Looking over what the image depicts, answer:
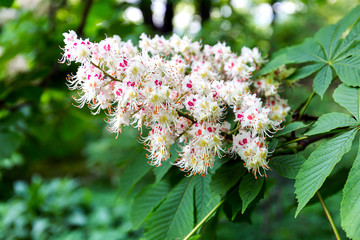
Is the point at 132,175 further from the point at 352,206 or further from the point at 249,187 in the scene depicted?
the point at 352,206

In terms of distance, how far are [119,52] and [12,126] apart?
1.64 meters

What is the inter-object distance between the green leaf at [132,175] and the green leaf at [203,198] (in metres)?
0.27

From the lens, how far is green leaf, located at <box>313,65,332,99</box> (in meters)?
1.15

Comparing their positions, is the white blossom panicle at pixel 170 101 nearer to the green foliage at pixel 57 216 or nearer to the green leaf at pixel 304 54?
the green leaf at pixel 304 54

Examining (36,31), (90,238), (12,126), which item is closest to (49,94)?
(36,31)

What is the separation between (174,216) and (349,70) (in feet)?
2.89

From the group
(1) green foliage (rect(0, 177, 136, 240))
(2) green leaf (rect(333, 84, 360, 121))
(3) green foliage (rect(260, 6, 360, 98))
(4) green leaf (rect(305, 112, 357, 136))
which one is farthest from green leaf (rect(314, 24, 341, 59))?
(1) green foliage (rect(0, 177, 136, 240))

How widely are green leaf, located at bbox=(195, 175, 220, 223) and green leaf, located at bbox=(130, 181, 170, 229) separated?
0.15 meters

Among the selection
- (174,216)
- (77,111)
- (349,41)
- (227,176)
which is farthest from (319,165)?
(77,111)

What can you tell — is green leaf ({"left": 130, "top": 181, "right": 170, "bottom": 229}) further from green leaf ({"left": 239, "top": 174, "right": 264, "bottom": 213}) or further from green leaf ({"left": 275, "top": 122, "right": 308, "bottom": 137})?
green leaf ({"left": 275, "top": 122, "right": 308, "bottom": 137})

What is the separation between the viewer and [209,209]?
1146mm

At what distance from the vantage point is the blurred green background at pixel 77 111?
90.5 inches

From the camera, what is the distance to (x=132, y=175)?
4.67ft

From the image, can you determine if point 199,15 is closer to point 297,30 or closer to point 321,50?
point 297,30
